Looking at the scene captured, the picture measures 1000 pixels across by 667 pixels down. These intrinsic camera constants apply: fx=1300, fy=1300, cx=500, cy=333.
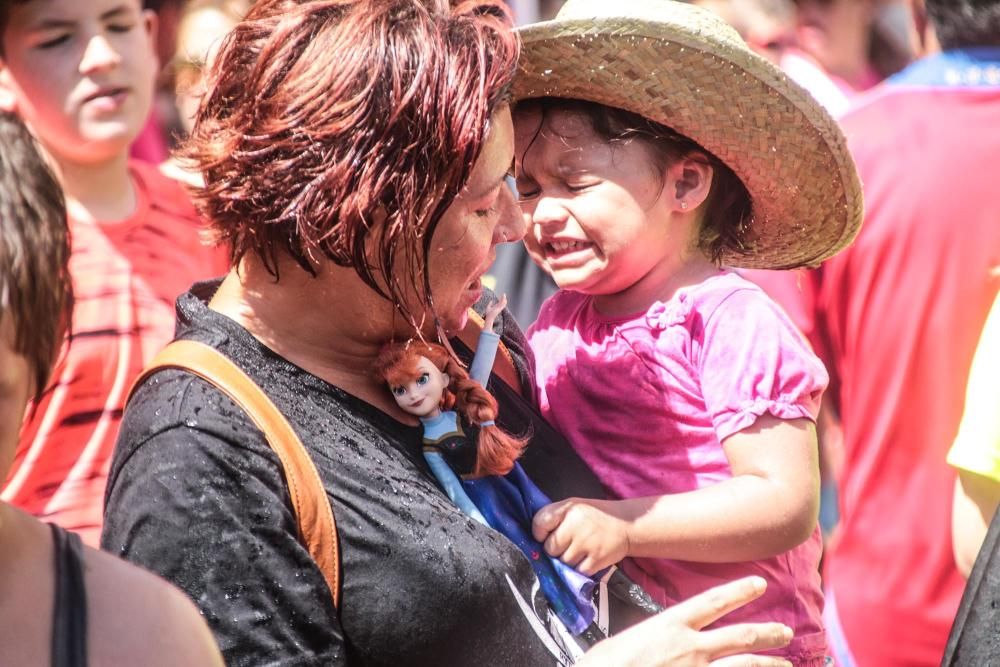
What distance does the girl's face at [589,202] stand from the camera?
232cm

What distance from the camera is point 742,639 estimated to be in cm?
189

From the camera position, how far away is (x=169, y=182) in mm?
3510

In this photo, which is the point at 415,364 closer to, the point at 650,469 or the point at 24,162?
the point at 650,469

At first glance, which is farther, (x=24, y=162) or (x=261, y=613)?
(x=261, y=613)

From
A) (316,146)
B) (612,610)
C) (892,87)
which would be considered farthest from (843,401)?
(316,146)

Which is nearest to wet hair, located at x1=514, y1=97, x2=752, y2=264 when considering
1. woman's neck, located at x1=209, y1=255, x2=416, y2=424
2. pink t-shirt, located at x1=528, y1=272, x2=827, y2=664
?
pink t-shirt, located at x1=528, y1=272, x2=827, y2=664

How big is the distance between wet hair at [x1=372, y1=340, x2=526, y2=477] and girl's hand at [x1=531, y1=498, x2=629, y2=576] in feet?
0.33

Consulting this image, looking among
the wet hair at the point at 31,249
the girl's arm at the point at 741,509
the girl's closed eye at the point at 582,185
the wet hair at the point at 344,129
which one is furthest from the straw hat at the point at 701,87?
the wet hair at the point at 31,249

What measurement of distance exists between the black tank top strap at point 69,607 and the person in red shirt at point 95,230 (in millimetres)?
1597

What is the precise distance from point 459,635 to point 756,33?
4.17 metres

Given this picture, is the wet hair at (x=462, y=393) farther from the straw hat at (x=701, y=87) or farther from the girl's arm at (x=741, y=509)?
the straw hat at (x=701, y=87)

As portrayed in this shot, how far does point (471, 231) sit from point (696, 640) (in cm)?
67

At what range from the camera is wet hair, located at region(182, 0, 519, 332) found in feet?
5.66

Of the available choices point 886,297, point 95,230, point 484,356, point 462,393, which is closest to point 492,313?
point 484,356
